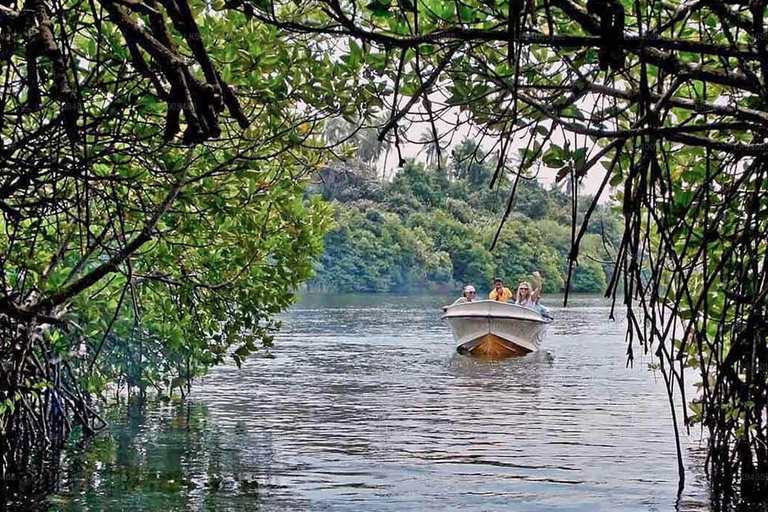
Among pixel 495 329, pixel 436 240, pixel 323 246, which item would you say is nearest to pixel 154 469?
pixel 323 246

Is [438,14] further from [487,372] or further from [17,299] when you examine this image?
[487,372]

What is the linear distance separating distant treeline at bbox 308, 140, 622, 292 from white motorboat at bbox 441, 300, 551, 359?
38.0 m

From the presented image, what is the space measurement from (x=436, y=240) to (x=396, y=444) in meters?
60.8

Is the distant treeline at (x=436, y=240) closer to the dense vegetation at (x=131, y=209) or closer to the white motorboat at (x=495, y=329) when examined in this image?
the white motorboat at (x=495, y=329)

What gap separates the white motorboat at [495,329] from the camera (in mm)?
27359

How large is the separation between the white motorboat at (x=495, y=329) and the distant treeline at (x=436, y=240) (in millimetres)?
38011

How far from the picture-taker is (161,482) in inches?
420

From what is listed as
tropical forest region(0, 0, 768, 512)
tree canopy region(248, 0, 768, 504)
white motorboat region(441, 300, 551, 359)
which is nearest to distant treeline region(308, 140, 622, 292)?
white motorboat region(441, 300, 551, 359)

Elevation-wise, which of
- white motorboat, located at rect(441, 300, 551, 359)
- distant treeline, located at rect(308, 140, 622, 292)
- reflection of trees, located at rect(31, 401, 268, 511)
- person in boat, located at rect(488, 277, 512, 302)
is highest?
distant treeline, located at rect(308, 140, 622, 292)

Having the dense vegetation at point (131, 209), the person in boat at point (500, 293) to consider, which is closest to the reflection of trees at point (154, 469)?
the dense vegetation at point (131, 209)

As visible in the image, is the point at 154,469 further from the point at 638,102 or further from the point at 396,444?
the point at 638,102

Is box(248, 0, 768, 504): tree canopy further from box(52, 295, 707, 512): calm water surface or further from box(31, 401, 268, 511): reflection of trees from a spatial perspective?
box(31, 401, 268, 511): reflection of trees

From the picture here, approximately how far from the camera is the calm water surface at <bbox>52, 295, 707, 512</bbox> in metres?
10.2

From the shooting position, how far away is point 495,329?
27469 mm
